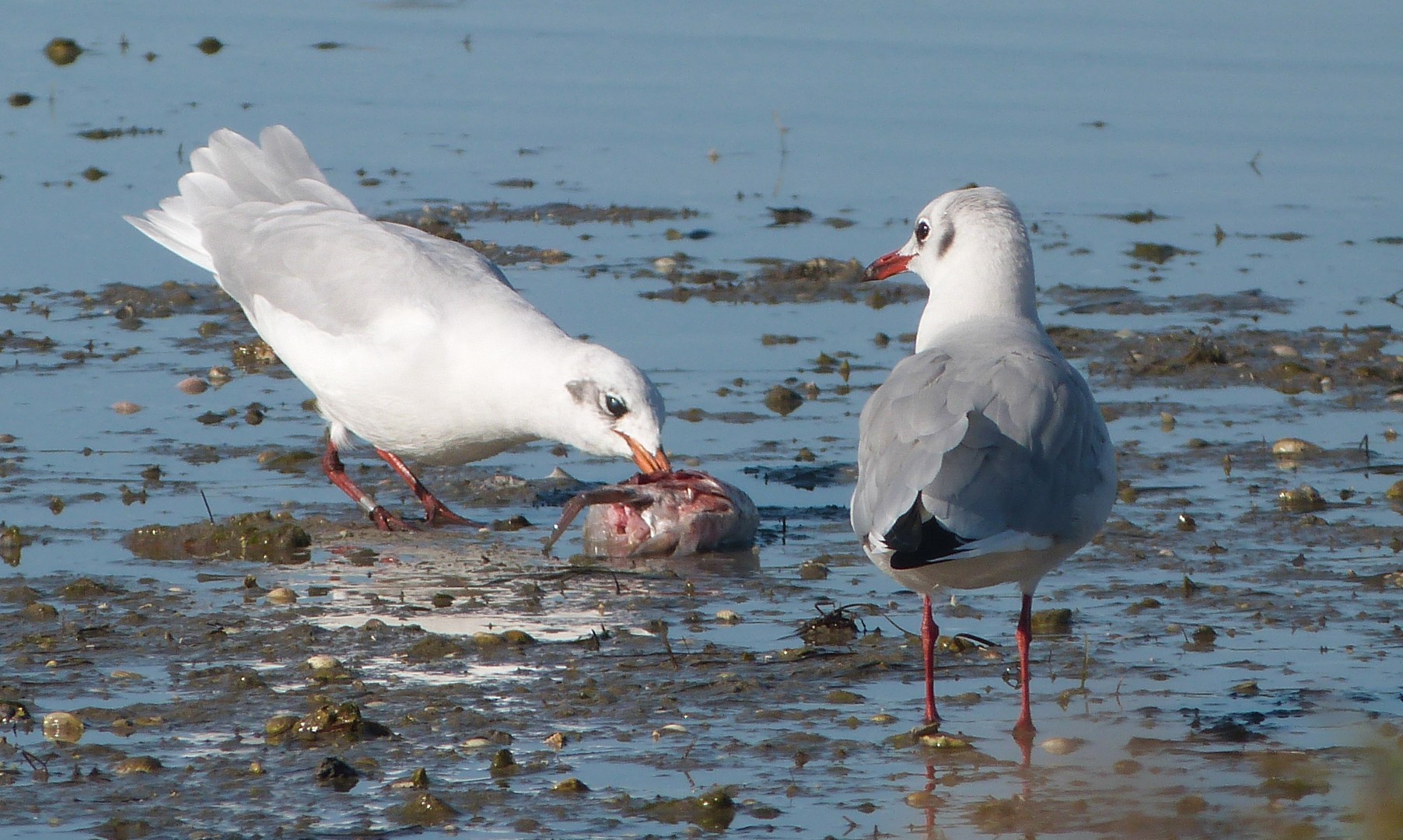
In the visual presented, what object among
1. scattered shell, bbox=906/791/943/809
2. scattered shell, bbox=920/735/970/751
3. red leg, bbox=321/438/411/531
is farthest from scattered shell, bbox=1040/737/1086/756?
red leg, bbox=321/438/411/531

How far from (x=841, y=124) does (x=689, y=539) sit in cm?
814

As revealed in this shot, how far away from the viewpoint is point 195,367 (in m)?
9.61

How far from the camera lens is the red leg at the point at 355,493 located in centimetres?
787

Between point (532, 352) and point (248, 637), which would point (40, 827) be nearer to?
point (248, 637)

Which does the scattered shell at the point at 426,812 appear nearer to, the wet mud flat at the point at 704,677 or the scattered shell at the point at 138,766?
the wet mud flat at the point at 704,677

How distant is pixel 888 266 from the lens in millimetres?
7379

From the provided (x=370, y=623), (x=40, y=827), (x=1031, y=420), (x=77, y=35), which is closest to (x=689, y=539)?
(x=370, y=623)

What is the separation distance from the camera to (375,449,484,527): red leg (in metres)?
7.94

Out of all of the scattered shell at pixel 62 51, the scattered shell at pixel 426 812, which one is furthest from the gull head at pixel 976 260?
the scattered shell at pixel 62 51

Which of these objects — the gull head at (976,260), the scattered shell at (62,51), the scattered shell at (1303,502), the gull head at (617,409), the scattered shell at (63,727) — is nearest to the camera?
the scattered shell at (63,727)

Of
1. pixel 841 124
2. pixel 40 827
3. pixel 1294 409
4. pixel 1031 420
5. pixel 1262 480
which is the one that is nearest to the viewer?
pixel 40 827

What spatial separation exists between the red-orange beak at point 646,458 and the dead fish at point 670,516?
0.04 m

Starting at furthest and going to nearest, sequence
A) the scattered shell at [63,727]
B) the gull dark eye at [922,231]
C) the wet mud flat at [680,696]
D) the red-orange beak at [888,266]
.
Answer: the red-orange beak at [888,266] → the gull dark eye at [922,231] → the scattered shell at [63,727] → the wet mud flat at [680,696]

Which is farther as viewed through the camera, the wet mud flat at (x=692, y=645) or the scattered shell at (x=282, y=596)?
the scattered shell at (x=282, y=596)
